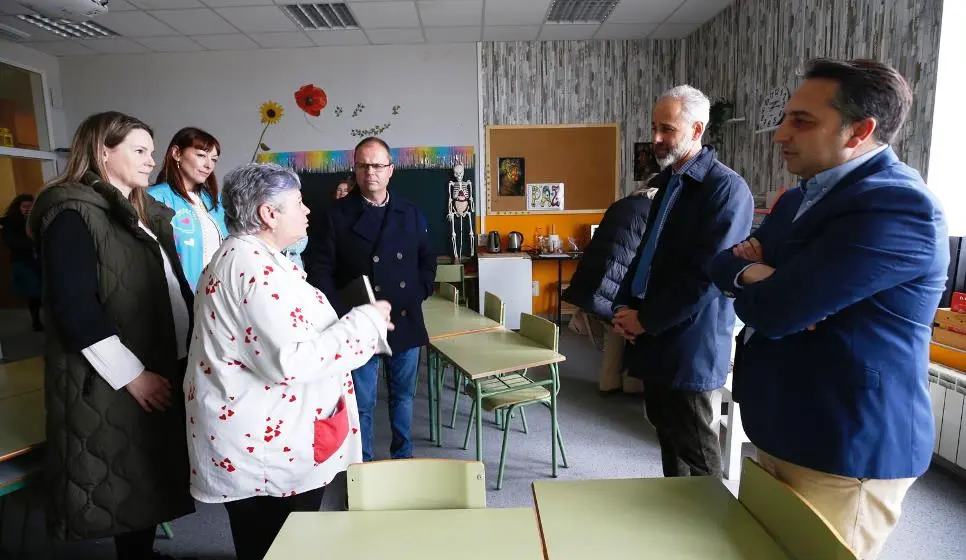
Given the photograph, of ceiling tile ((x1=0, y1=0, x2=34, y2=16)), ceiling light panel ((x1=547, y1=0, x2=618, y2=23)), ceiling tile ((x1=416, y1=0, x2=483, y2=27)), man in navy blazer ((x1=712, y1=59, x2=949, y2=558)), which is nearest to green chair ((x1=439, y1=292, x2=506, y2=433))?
man in navy blazer ((x1=712, y1=59, x2=949, y2=558))

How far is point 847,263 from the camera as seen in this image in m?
1.01

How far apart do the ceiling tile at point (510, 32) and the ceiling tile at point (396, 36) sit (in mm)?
683

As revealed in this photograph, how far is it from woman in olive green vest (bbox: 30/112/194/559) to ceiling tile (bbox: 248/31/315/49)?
4370mm

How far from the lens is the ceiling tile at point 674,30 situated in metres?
5.34

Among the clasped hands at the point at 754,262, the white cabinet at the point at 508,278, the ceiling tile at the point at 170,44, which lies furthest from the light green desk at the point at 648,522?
the ceiling tile at the point at 170,44

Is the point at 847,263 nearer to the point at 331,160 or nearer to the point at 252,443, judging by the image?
the point at 252,443

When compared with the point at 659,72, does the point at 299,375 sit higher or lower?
lower

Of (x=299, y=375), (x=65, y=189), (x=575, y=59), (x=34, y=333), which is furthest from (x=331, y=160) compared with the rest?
(x=299, y=375)

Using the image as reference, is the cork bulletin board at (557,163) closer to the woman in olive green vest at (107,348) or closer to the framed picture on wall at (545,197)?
the framed picture on wall at (545,197)

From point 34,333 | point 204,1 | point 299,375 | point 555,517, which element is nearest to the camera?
point 555,517

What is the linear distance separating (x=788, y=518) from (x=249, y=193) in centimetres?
136

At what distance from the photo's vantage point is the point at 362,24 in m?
5.13

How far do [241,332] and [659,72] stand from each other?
576cm

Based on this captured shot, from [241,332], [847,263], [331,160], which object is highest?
[331,160]
